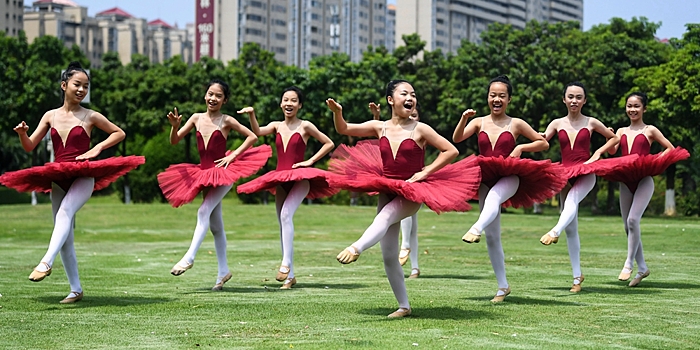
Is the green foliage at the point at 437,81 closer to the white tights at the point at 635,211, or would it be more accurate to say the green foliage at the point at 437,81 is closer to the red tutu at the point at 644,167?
the white tights at the point at 635,211

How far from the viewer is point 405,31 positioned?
169 meters

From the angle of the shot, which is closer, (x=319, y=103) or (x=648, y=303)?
(x=648, y=303)

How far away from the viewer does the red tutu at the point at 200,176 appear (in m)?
12.2

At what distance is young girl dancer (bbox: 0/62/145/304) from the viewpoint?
1073 centimetres

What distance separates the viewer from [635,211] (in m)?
13.1

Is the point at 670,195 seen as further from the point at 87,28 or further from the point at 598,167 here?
the point at 87,28

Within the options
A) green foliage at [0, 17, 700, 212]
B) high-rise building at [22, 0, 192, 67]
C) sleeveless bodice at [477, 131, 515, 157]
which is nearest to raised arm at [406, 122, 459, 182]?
sleeveless bodice at [477, 131, 515, 157]

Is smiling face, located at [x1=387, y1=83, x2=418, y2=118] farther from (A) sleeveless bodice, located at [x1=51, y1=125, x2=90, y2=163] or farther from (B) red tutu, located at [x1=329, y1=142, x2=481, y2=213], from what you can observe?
(A) sleeveless bodice, located at [x1=51, y1=125, x2=90, y2=163]

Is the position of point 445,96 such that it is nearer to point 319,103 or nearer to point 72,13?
point 319,103

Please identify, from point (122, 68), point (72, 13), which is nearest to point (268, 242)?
point (122, 68)

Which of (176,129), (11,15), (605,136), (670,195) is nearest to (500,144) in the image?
(605,136)

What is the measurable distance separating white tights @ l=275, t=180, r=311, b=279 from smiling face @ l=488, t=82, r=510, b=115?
2.96 m

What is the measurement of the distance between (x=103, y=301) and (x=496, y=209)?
4431 mm

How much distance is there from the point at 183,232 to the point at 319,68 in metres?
24.7
